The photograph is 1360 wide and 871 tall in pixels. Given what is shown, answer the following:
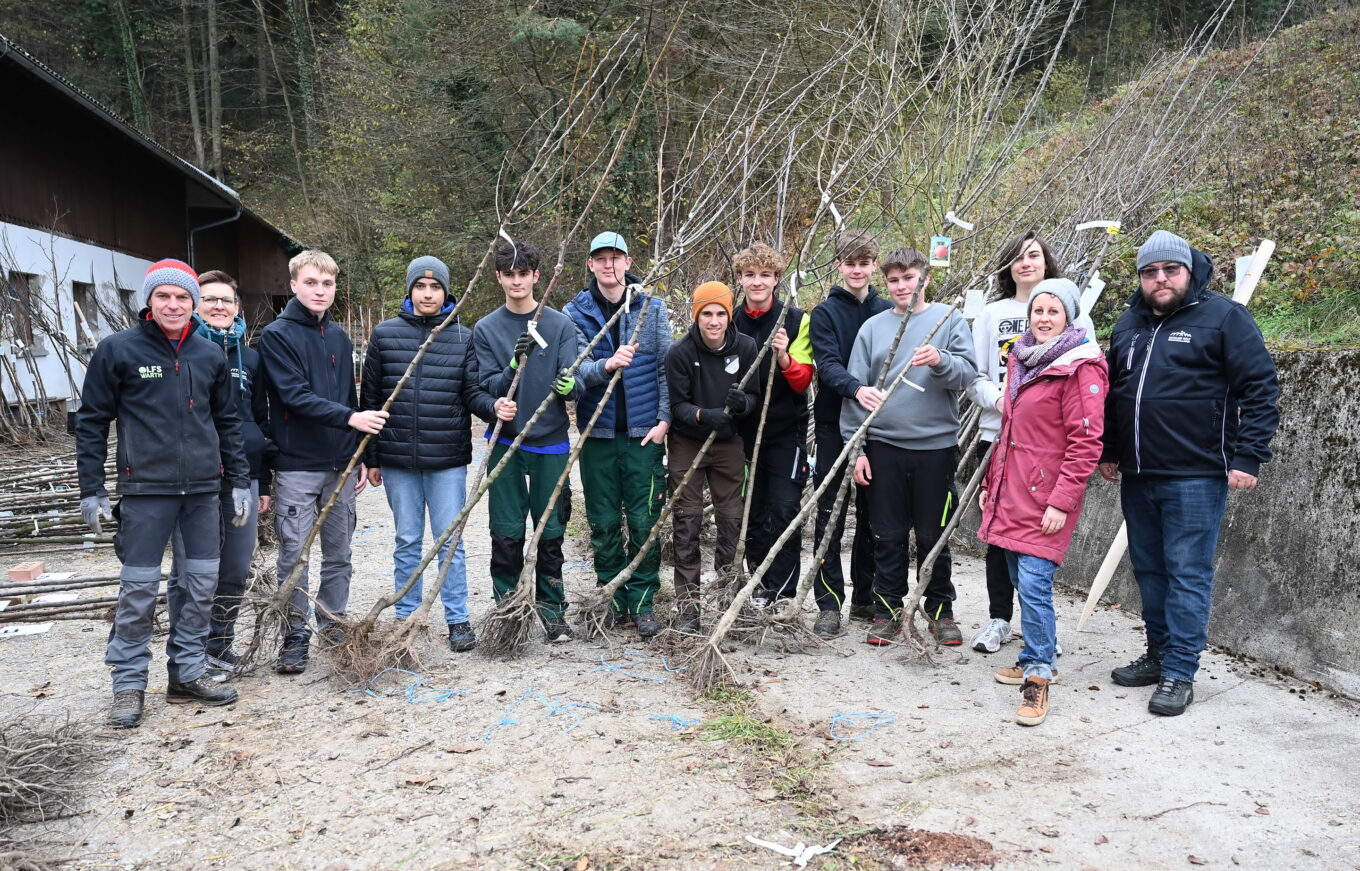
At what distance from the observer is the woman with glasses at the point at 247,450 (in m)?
4.14

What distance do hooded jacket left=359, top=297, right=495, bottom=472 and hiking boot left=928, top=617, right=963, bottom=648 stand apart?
7.84 feet

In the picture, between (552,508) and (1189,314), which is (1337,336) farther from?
(552,508)

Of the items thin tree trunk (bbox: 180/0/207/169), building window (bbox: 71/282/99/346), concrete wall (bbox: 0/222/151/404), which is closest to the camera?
concrete wall (bbox: 0/222/151/404)

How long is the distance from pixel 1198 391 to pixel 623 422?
8.23 feet

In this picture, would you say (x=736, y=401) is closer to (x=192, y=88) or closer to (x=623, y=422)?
(x=623, y=422)

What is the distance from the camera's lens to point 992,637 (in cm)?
446

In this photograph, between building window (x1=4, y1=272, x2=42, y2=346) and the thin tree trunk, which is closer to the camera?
building window (x1=4, y1=272, x2=42, y2=346)

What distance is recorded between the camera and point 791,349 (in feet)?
15.3

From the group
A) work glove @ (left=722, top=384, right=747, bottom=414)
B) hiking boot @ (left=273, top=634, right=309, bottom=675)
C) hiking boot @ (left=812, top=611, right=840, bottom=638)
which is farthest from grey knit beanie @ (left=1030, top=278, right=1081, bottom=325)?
hiking boot @ (left=273, top=634, right=309, bottom=675)

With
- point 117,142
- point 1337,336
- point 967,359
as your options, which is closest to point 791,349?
point 967,359

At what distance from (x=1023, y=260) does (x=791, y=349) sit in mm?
1160

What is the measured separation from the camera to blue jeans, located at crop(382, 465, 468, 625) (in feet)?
14.8

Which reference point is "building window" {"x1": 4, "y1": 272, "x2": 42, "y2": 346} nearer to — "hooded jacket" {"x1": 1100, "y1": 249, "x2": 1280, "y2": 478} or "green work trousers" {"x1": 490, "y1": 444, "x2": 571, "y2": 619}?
"green work trousers" {"x1": 490, "y1": 444, "x2": 571, "y2": 619}

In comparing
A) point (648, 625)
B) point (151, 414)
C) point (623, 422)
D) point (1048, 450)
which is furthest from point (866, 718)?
point (151, 414)
